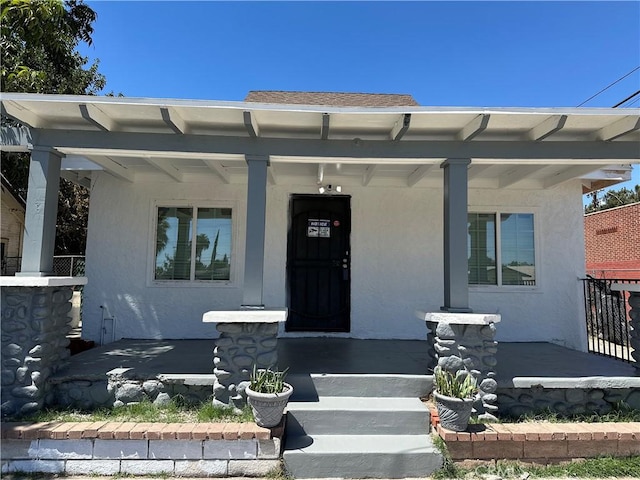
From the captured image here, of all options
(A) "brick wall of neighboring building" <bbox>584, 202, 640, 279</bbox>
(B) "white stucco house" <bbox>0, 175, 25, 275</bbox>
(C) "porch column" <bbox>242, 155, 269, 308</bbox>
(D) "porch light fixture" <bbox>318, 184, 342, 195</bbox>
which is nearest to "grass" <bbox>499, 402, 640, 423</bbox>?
(C) "porch column" <bbox>242, 155, 269, 308</bbox>

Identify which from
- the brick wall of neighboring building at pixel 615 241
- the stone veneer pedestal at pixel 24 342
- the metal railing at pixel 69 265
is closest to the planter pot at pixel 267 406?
the stone veneer pedestal at pixel 24 342

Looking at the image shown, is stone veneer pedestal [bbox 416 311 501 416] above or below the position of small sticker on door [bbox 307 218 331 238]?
below

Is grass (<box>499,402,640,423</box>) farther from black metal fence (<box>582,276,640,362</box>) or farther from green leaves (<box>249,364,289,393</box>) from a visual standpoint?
green leaves (<box>249,364,289,393</box>)

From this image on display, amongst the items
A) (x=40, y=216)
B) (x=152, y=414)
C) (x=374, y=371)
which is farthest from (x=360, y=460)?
(x=40, y=216)

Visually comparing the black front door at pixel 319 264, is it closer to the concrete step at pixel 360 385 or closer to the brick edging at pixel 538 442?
the concrete step at pixel 360 385

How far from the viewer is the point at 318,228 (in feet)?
18.9

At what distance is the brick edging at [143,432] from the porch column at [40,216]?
1.36 m

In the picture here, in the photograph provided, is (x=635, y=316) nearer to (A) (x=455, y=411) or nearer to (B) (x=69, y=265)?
(A) (x=455, y=411)

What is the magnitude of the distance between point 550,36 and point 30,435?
963 cm

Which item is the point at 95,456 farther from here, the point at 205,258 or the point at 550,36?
the point at 550,36

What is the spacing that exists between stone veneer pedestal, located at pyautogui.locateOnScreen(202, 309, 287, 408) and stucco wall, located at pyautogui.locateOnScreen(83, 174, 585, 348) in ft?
7.36

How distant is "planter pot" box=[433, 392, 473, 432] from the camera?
3033 mm

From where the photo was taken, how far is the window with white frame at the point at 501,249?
5.82 m

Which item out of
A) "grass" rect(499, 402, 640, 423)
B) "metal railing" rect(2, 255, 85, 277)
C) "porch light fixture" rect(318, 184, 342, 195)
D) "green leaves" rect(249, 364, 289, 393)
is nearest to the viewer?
"green leaves" rect(249, 364, 289, 393)
